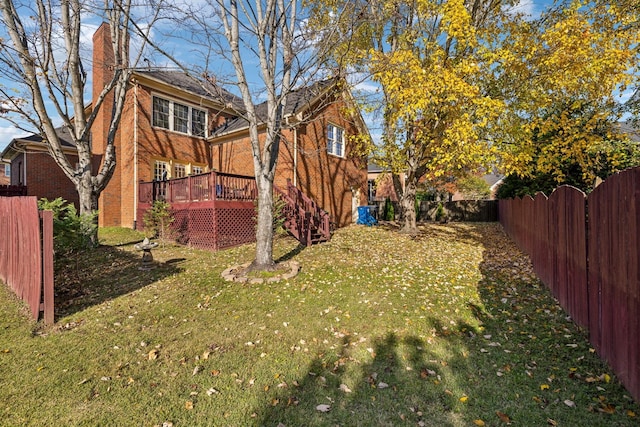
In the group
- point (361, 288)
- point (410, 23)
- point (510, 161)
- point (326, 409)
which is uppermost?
point (410, 23)

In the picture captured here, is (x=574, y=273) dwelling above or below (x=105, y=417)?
above

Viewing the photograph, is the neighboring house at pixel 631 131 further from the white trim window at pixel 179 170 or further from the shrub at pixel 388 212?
the white trim window at pixel 179 170

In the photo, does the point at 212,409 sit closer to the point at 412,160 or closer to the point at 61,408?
the point at 61,408

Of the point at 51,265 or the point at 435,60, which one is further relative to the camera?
the point at 435,60

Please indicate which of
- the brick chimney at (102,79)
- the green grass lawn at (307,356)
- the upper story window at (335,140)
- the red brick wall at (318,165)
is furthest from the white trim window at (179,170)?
the green grass lawn at (307,356)

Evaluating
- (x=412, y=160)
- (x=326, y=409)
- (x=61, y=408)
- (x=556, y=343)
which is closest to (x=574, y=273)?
(x=556, y=343)

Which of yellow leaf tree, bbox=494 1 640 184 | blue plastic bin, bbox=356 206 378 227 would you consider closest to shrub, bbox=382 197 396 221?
blue plastic bin, bbox=356 206 378 227

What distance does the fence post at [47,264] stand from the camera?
451 centimetres

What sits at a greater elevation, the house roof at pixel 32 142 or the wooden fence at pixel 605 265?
the house roof at pixel 32 142

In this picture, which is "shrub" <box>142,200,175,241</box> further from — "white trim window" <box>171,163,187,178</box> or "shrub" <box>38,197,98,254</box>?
"white trim window" <box>171,163,187,178</box>

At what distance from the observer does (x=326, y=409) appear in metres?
2.90

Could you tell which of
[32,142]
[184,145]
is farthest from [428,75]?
[32,142]

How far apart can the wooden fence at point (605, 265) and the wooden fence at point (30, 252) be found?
683 cm

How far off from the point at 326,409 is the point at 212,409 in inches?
41.0
